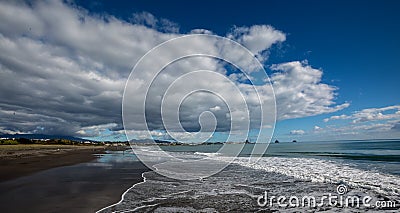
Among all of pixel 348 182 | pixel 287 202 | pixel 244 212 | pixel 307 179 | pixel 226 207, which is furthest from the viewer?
pixel 307 179

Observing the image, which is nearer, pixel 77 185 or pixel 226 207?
pixel 226 207

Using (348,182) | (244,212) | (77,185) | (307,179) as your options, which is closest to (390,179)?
(348,182)

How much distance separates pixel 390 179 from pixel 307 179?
15.7ft

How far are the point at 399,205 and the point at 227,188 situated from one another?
7.41 metres

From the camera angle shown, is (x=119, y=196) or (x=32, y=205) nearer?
(x=32, y=205)

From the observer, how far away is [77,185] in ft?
43.8

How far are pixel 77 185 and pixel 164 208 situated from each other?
7031 millimetres

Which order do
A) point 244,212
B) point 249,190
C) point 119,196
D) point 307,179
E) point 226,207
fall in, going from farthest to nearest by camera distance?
point 307,179 < point 249,190 < point 119,196 < point 226,207 < point 244,212

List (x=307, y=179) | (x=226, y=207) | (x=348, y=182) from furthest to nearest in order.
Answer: (x=307, y=179)
(x=348, y=182)
(x=226, y=207)

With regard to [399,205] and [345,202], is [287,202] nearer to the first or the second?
[345,202]

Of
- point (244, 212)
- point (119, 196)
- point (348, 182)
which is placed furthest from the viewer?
point (348, 182)

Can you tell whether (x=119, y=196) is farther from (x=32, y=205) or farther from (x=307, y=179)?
(x=307, y=179)

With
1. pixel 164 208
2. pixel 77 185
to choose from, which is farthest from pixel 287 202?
pixel 77 185

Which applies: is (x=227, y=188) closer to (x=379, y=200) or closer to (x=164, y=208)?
(x=164, y=208)
